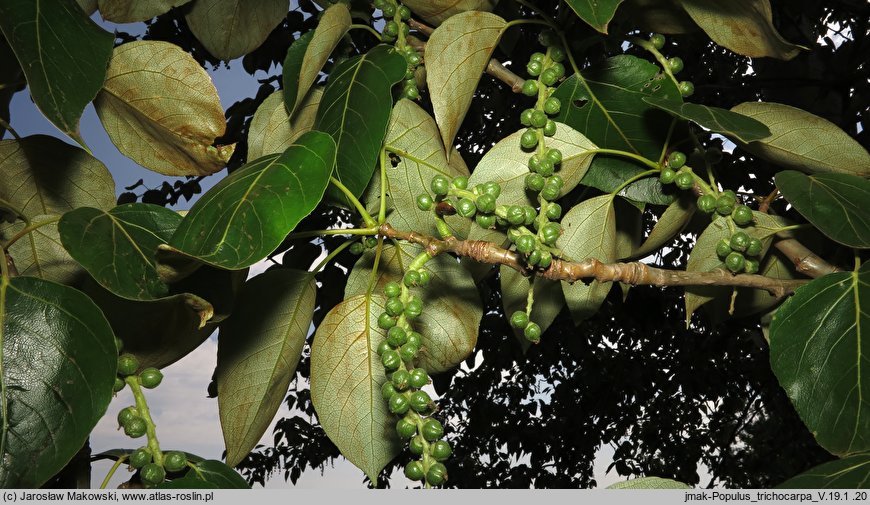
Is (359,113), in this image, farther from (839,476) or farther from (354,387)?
(839,476)

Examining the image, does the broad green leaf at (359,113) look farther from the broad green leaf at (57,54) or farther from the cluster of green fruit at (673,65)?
the cluster of green fruit at (673,65)

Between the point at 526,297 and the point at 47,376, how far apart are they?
0.58 m

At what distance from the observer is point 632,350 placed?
3727 mm

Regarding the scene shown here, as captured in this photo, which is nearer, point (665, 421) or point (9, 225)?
point (9, 225)

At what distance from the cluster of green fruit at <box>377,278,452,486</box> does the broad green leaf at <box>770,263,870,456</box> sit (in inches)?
14.6

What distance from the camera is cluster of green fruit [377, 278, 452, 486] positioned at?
66 cm

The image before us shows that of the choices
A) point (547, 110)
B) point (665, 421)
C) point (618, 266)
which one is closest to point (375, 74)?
point (547, 110)

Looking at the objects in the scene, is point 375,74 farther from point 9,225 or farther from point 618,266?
point 9,225

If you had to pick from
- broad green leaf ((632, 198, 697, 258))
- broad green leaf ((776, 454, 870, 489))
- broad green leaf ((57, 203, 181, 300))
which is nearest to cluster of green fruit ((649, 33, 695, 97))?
broad green leaf ((632, 198, 697, 258))

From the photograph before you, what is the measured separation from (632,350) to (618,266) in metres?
3.10

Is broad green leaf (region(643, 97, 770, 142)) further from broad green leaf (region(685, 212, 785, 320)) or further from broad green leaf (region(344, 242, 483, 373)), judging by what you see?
broad green leaf (region(344, 242, 483, 373))

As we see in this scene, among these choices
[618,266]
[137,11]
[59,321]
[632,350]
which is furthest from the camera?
[632,350]

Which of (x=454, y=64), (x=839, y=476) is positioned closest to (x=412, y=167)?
(x=454, y=64)

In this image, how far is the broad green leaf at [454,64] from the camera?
0.83 meters
